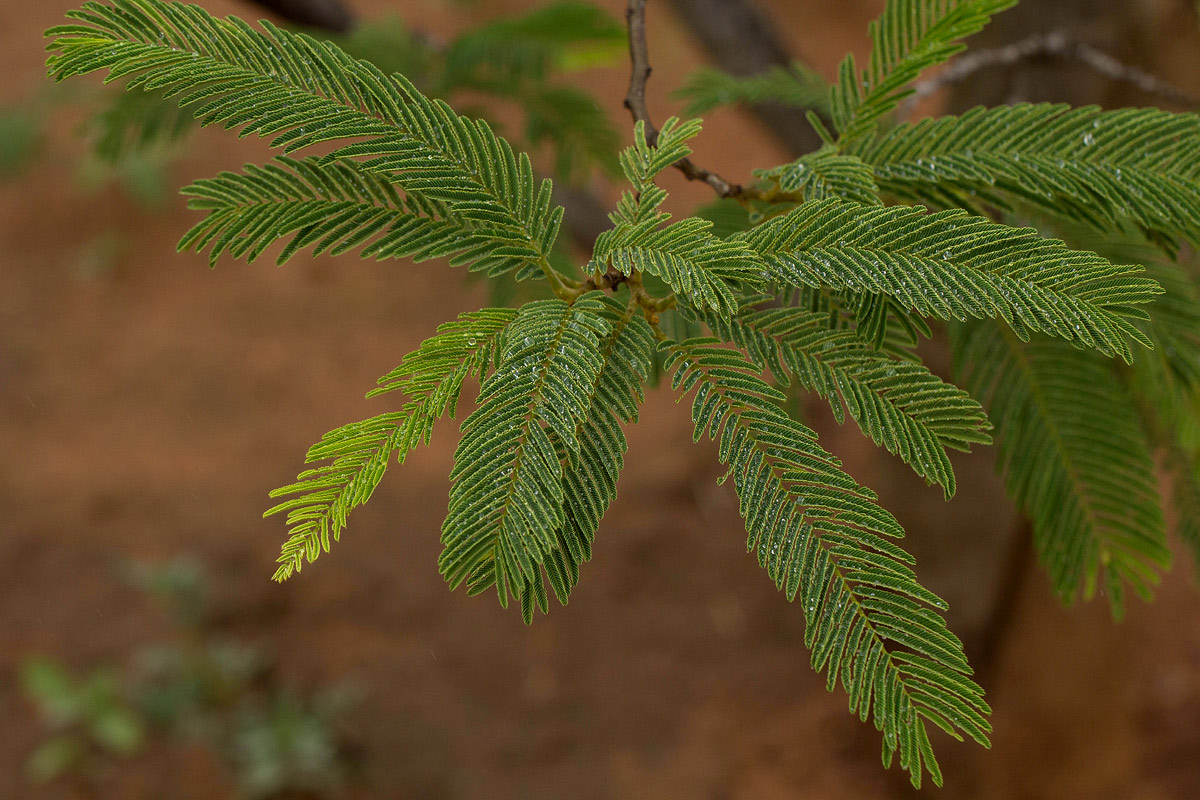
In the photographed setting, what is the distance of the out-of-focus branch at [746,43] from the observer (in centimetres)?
311

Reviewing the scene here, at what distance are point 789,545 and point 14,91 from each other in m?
10.2

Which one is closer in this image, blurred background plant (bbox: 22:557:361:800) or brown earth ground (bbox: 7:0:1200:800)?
→ brown earth ground (bbox: 7:0:1200:800)

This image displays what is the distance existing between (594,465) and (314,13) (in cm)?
241

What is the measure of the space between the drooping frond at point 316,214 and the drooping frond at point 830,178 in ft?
1.38

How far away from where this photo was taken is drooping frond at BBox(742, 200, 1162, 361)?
100 cm

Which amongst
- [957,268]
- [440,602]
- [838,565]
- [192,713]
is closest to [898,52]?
[957,268]

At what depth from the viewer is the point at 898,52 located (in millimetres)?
1393

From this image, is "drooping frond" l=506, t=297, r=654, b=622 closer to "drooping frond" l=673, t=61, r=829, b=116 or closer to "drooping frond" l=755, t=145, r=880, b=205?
"drooping frond" l=755, t=145, r=880, b=205

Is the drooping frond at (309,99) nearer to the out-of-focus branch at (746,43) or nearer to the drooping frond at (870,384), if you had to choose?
the drooping frond at (870,384)

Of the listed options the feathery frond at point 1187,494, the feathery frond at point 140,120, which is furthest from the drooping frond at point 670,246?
the feathery frond at point 140,120

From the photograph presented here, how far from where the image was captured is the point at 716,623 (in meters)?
4.77

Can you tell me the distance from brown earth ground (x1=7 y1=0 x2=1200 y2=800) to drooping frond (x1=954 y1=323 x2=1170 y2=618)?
59.3 inches

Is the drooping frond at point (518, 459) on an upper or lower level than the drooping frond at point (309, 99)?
lower

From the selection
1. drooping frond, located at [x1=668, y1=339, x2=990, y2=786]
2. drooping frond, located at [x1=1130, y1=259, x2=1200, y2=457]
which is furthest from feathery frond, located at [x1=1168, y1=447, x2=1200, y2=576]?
drooping frond, located at [x1=668, y1=339, x2=990, y2=786]
